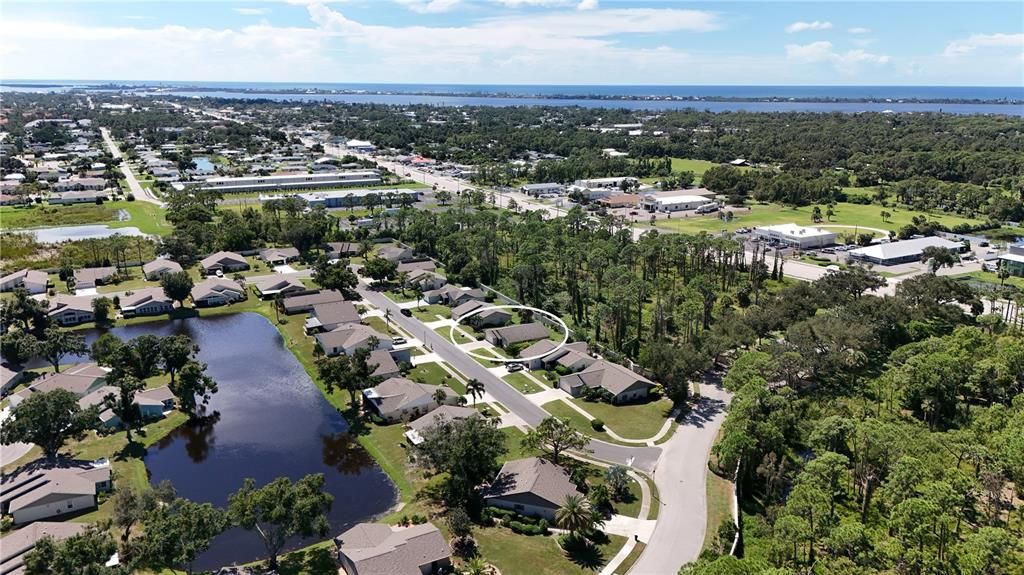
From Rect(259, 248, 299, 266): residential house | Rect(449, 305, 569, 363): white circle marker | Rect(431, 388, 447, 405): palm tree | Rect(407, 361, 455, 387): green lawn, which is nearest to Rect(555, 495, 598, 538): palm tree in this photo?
Rect(431, 388, 447, 405): palm tree

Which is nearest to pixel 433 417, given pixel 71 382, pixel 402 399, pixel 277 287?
pixel 402 399

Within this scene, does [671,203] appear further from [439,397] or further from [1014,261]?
[439,397]

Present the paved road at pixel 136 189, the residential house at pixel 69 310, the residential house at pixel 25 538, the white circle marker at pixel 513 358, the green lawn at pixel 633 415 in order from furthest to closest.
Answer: the paved road at pixel 136 189, the residential house at pixel 69 310, the white circle marker at pixel 513 358, the green lawn at pixel 633 415, the residential house at pixel 25 538

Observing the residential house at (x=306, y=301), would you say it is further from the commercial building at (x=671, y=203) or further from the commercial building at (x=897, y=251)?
the commercial building at (x=671, y=203)

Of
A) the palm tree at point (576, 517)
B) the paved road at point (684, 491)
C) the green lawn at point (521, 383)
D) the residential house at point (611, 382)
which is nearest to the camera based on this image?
the paved road at point (684, 491)

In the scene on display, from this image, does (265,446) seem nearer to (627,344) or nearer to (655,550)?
(655,550)

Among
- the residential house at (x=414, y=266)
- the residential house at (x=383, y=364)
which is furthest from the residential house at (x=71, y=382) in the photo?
the residential house at (x=414, y=266)

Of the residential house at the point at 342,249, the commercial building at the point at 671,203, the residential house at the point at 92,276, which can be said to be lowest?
the residential house at the point at 92,276

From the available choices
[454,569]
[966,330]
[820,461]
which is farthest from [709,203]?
[454,569]
